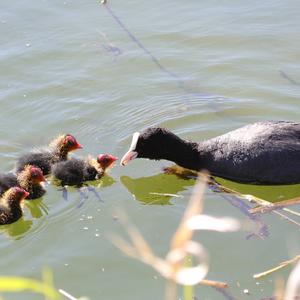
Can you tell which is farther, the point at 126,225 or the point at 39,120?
the point at 39,120

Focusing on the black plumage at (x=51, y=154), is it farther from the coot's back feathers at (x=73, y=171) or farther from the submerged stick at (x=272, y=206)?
the submerged stick at (x=272, y=206)

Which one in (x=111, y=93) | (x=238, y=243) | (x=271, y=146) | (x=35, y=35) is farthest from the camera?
(x=35, y=35)

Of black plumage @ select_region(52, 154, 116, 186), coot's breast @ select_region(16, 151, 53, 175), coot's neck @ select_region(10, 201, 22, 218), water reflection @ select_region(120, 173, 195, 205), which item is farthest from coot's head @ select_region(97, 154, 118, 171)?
coot's neck @ select_region(10, 201, 22, 218)

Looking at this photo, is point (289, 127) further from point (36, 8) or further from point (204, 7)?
point (36, 8)

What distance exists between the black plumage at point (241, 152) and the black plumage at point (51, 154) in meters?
0.50

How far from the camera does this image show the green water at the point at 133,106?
4.93m

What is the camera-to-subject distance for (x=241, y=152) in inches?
237

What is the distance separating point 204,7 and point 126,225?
4.34 meters

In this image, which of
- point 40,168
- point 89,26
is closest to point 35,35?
point 89,26

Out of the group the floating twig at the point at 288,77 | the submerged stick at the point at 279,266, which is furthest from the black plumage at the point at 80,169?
the floating twig at the point at 288,77

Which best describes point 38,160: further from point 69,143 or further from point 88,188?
point 88,188

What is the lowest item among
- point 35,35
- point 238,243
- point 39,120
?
point 238,243

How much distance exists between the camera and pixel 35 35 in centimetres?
846

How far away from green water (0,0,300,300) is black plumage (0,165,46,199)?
106mm
